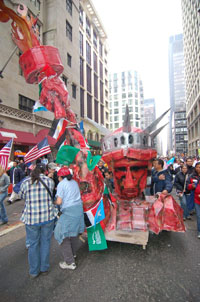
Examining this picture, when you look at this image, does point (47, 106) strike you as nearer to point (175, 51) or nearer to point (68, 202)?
point (68, 202)

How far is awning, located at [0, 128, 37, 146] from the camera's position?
35.6 ft

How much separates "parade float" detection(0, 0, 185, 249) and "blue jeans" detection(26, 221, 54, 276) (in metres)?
0.76

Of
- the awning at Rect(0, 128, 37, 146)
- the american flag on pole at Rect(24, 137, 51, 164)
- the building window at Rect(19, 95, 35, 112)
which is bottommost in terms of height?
the american flag on pole at Rect(24, 137, 51, 164)

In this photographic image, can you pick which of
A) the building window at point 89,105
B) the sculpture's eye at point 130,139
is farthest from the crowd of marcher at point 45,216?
the building window at point 89,105

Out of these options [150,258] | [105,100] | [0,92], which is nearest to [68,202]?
[150,258]

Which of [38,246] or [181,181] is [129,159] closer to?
[38,246]

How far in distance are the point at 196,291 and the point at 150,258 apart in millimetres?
895

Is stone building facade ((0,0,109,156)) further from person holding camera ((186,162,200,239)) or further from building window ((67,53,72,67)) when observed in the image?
person holding camera ((186,162,200,239))

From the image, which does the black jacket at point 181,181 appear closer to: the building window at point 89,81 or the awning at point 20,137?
the awning at point 20,137

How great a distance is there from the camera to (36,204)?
2.69m

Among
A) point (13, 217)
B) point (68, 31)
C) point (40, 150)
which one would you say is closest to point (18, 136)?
point (13, 217)

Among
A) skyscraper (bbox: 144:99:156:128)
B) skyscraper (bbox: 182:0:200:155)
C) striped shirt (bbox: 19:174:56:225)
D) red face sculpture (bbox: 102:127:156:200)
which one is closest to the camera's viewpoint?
striped shirt (bbox: 19:174:56:225)

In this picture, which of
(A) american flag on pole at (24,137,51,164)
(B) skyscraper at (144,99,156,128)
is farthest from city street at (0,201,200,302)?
(B) skyscraper at (144,99,156,128)

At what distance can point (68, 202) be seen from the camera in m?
2.88
